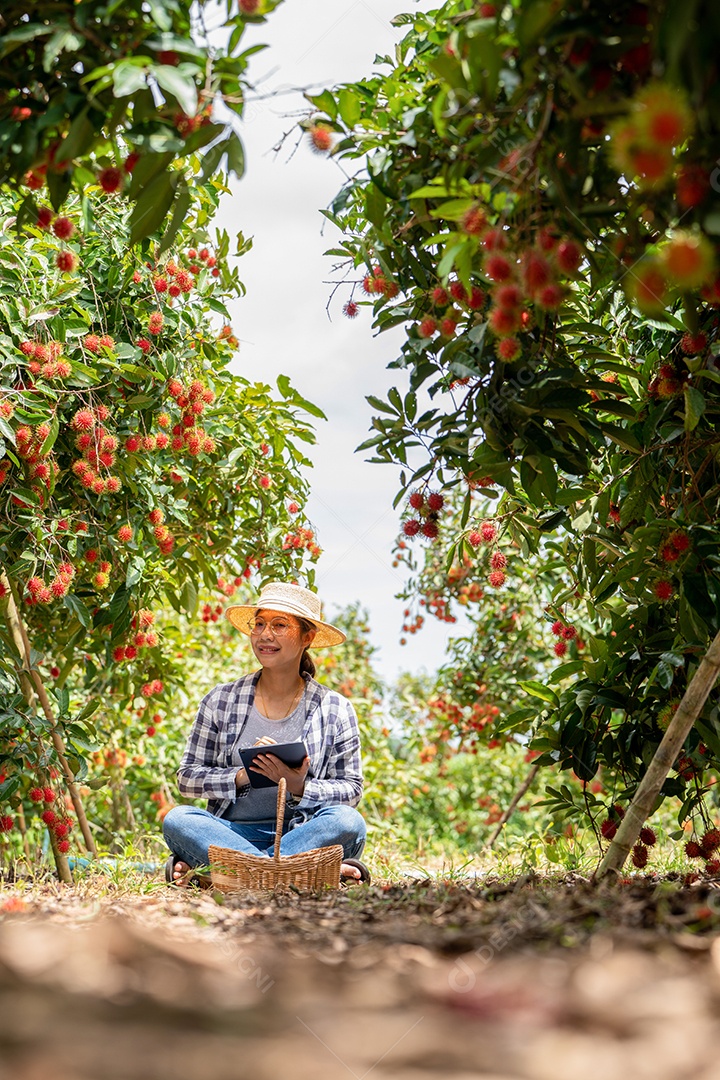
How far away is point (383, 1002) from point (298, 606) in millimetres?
2370

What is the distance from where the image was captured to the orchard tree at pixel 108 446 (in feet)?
8.81

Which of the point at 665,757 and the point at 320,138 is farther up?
the point at 320,138

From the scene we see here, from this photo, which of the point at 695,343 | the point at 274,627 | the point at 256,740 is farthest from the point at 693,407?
the point at 256,740

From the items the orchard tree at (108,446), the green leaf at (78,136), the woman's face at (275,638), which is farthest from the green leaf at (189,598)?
the green leaf at (78,136)

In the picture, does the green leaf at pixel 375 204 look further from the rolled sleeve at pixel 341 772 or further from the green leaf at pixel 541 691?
the rolled sleeve at pixel 341 772

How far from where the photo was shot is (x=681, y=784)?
7.46ft

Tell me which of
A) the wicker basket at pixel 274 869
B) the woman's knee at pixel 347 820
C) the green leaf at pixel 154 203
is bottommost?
the wicker basket at pixel 274 869

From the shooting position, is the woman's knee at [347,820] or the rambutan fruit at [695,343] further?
the woman's knee at [347,820]

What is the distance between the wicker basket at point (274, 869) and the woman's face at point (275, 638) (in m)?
0.69

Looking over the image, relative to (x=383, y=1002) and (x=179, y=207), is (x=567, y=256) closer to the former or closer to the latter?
(x=179, y=207)

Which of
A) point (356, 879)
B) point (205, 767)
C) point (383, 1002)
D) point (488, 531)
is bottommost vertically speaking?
point (356, 879)

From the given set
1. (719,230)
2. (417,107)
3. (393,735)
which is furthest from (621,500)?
(393,735)

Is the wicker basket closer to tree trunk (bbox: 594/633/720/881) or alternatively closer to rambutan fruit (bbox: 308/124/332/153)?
tree trunk (bbox: 594/633/720/881)

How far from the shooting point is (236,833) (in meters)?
2.98
